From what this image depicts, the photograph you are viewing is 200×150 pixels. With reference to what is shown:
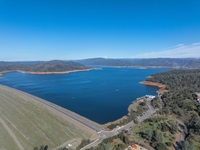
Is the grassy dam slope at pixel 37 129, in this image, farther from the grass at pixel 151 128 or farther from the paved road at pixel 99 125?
the grass at pixel 151 128

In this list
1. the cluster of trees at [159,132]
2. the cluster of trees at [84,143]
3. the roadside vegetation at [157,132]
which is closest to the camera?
the cluster of trees at [84,143]

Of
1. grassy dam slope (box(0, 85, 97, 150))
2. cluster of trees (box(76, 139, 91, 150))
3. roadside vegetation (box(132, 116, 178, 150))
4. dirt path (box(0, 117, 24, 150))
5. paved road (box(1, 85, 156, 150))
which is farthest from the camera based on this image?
paved road (box(1, 85, 156, 150))

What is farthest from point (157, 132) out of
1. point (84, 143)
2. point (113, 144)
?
point (84, 143)

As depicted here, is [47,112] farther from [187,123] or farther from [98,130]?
[187,123]

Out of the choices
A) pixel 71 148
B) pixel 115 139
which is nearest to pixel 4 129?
pixel 71 148

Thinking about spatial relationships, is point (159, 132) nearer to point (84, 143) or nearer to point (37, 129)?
point (84, 143)

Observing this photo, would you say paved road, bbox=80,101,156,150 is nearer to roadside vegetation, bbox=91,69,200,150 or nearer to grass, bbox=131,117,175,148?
roadside vegetation, bbox=91,69,200,150

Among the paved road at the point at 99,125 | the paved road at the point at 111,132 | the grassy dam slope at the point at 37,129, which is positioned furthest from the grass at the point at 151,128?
the grassy dam slope at the point at 37,129

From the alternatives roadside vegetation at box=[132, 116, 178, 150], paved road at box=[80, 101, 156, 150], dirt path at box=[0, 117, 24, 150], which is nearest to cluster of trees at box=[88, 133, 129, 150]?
paved road at box=[80, 101, 156, 150]
